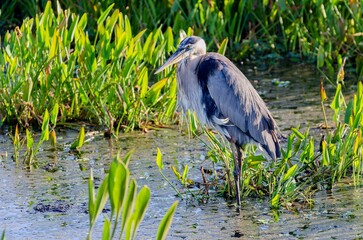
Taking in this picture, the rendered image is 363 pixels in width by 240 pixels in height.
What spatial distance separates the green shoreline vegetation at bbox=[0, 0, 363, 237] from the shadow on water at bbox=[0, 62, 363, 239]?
108 mm

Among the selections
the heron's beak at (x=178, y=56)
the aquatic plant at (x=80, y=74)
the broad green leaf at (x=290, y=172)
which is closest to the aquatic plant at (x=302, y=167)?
the broad green leaf at (x=290, y=172)

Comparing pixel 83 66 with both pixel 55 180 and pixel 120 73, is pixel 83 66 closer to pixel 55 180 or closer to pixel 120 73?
pixel 120 73

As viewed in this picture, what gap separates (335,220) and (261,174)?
1.67 feet

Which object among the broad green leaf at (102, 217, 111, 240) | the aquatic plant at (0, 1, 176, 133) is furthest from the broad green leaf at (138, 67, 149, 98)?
the broad green leaf at (102, 217, 111, 240)

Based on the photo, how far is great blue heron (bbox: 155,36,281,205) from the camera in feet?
16.2

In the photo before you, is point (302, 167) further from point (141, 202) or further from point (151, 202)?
point (141, 202)

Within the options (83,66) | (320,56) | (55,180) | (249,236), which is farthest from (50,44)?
(249,236)

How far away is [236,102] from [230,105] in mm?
40

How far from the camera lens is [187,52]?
5.13m

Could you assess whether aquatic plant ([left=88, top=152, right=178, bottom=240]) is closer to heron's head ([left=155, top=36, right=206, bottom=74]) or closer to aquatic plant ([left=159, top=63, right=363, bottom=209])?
aquatic plant ([left=159, top=63, right=363, bottom=209])

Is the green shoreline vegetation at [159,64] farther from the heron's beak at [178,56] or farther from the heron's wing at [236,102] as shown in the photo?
the heron's beak at [178,56]

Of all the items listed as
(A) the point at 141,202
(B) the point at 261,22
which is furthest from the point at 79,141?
(B) the point at 261,22

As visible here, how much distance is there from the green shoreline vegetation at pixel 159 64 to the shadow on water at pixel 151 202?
11cm

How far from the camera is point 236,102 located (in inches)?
196
